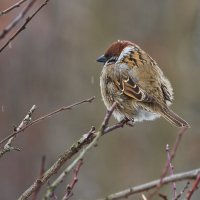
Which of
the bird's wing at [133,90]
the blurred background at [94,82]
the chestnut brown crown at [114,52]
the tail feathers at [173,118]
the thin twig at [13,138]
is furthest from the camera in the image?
the blurred background at [94,82]

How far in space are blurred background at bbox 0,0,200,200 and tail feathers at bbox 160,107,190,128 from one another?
7.44 metres

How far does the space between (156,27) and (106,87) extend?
9071 mm

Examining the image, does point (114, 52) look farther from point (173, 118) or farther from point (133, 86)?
point (173, 118)

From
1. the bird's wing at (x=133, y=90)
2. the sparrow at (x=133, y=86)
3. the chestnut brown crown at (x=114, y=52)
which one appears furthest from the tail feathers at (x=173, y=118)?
the chestnut brown crown at (x=114, y=52)

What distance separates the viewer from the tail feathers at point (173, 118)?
17.8 feet

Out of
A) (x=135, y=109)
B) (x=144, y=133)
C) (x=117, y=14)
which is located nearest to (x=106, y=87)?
(x=135, y=109)

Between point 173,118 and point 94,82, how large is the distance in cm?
811

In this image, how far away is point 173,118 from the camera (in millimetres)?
5586

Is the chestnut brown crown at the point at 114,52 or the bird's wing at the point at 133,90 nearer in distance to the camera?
the bird's wing at the point at 133,90

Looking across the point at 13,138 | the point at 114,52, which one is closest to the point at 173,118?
the point at 114,52

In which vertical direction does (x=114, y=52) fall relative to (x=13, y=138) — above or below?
above

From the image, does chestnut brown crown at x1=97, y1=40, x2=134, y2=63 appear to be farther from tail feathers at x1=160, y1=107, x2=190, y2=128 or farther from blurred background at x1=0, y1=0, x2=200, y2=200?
blurred background at x1=0, y1=0, x2=200, y2=200

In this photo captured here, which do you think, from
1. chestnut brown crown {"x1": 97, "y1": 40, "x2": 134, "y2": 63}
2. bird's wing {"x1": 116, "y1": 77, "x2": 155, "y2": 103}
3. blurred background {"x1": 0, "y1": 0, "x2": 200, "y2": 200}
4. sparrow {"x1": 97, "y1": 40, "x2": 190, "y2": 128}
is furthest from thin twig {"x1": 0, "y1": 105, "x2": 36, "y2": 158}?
blurred background {"x1": 0, "y1": 0, "x2": 200, "y2": 200}

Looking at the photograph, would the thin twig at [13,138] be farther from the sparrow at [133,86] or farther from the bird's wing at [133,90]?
the bird's wing at [133,90]
